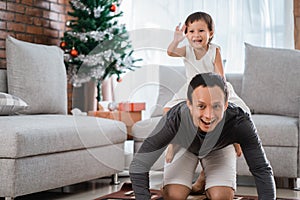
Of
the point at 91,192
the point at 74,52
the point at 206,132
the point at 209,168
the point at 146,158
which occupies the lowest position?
the point at 91,192

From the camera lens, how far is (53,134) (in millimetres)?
3053

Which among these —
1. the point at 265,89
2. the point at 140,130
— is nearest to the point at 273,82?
the point at 265,89

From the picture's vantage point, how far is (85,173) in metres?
3.38

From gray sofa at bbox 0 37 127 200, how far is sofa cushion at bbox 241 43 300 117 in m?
1.05

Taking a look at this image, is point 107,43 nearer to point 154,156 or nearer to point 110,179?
point 110,179

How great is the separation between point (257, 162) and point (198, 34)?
2.24 feet

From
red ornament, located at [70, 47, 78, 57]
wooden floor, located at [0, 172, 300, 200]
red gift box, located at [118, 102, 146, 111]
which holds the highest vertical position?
red ornament, located at [70, 47, 78, 57]

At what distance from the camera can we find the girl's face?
2621mm

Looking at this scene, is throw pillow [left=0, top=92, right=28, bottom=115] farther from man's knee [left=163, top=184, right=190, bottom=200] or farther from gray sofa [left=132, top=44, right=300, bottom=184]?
man's knee [left=163, top=184, right=190, bottom=200]

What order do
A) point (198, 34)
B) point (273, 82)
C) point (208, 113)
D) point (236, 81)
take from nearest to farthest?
point (208, 113), point (198, 34), point (273, 82), point (236, 81)

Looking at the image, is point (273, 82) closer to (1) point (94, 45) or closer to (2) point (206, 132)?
(1) point (94, 45)

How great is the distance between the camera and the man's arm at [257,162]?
2311 millimetres

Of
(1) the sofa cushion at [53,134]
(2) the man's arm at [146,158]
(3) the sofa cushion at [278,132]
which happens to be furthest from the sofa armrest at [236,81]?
(2) the man's arm at [146,158]

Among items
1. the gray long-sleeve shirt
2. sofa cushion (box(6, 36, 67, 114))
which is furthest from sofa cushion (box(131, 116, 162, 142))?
the gray long-sleeve shirt
